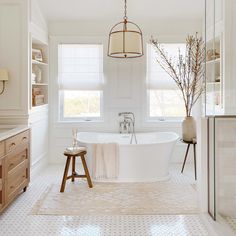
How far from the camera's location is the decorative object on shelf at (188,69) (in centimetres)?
533

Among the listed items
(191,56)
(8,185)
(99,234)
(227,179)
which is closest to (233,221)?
(227,179)

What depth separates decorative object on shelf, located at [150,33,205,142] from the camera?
210 inches

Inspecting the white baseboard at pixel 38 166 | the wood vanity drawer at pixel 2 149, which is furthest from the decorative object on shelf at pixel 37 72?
the wood vanity drawer at pixel 2 149

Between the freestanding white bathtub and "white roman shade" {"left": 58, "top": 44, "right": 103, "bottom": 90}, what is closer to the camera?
the freestanding white bathtub

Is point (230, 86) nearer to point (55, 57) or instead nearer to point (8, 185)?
point (8, 185)

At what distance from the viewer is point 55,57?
6.09 m

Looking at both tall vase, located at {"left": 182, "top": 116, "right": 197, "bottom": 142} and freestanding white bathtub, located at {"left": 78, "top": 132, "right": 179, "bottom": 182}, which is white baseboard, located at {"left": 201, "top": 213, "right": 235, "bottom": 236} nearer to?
freestanding white bathtub, located at {"left": 78, "top": 132, "right": 179, "bottom": 182}

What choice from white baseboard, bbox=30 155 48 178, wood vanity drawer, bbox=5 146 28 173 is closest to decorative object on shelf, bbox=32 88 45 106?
white baseboard, bbox=30 155 48 178

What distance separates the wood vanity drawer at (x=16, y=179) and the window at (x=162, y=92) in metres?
2.81

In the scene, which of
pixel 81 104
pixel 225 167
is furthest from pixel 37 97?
pixel 225 167

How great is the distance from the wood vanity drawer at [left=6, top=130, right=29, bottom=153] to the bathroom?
0.04 feet

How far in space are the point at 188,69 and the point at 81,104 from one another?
2.08 m

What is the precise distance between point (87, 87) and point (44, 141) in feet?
4.18

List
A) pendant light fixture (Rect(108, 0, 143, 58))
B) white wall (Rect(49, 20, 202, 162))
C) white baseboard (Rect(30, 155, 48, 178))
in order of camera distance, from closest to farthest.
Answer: pendant light fixture (Rect(108, 0, 143, 58)) < white baseboard (Rect(30, 155, 48, 178)) < white wall (Rect(49, 20, 202, 162))
